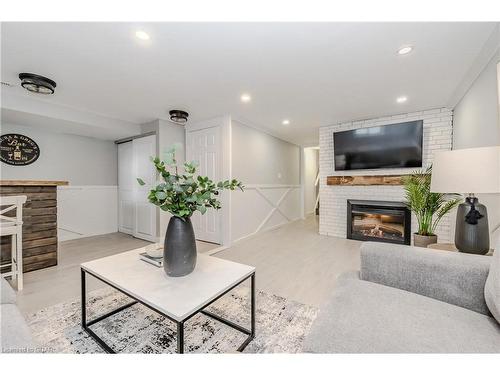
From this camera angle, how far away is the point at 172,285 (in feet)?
3.73

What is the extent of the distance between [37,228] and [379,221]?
4794 millimetres

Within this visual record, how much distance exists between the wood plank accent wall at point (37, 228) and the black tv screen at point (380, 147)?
4.34 m

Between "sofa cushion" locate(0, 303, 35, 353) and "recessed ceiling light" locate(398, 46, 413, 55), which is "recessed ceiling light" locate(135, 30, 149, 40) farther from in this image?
"recessed ceiling light" locate(398, 46, 413, 55)

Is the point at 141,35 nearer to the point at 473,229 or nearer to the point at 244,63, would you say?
the point at 244,63

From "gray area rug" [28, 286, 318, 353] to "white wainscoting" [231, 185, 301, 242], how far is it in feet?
6.42

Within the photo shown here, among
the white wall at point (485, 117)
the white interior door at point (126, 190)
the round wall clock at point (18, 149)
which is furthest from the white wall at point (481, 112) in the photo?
the round wall clock at point (18, 149)

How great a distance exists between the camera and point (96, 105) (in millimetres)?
2980

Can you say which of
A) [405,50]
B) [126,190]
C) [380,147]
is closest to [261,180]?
[380,147]

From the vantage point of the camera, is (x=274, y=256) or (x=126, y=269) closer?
(x=126, y=269)

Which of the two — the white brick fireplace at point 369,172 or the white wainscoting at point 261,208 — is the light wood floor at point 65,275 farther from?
the white brick fireplace at point 369,172

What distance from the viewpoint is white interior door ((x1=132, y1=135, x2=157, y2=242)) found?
146 inches
